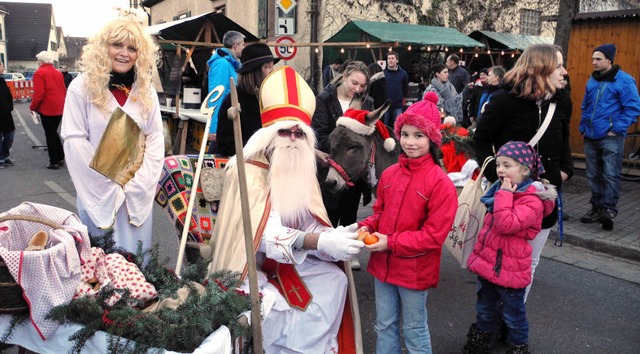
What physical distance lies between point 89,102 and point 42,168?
25.4 ft

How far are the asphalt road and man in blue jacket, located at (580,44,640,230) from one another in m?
1.01

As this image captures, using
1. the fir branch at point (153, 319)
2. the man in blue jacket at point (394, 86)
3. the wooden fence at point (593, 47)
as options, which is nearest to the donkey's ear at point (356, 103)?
the fir branch at point (153, 319)

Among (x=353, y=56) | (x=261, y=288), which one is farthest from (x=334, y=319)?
(x=353, y=56)

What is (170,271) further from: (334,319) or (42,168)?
(42,168)

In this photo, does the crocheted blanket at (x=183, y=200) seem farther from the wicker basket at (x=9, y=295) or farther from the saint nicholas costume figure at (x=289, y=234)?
the wicker basket at (x=9, y=295)

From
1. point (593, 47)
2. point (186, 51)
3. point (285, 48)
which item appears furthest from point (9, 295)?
point (186, 51)

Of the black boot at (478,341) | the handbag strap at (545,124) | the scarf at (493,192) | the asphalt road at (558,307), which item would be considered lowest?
the asphalt road at (558,307)

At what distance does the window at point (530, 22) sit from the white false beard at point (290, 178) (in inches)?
662

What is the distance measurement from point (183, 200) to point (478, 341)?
213 centimetres

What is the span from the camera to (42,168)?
9938 mm

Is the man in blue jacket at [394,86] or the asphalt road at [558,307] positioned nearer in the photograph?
the asphalt road at [558,307]

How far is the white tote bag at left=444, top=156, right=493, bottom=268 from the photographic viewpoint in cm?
357

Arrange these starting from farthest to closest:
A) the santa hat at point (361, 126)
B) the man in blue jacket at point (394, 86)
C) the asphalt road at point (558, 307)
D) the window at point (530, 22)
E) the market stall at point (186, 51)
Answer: the window at point (530, 22) < the man in blue jacket at point (394, 86) < the market stall at point (186, 51) < the santa hat at point (361, 126) < the asphalt road at point (558, 307)

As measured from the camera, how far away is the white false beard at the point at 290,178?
3.03 meters
